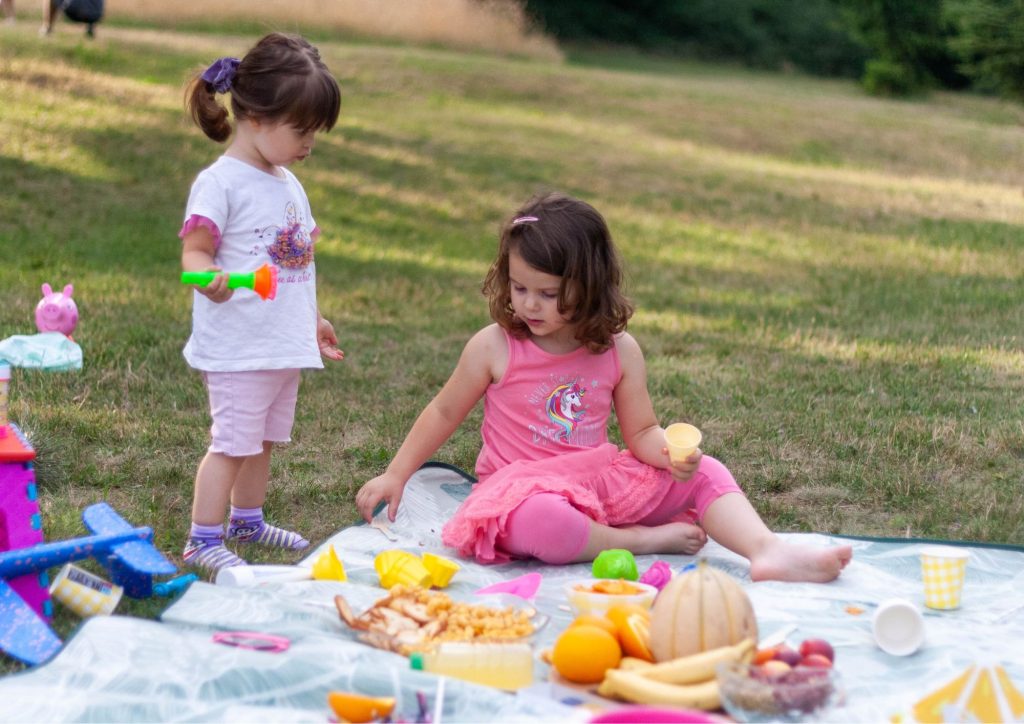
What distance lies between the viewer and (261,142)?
311cm

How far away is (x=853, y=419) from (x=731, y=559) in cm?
142

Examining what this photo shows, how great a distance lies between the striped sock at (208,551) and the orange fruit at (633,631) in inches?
40.2

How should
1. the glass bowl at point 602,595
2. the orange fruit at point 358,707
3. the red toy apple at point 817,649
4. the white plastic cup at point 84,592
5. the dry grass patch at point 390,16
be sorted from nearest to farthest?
the orange fruit at point 358,707, the red toy apple at point 817,649, the glass bowl at point 602,595, the white plastic cup at point 84,592, the dry grass patch at point 390,16

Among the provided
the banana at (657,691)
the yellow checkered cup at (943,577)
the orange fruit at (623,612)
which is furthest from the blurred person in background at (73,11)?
the banana at (657,691)

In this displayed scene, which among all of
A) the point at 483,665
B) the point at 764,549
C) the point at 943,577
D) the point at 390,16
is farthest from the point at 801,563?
the point at 390,16

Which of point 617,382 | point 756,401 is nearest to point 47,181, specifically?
point 756,401

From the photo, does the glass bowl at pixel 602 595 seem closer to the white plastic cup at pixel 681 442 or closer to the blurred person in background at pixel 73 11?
the white plastic cup at pixel 681 442

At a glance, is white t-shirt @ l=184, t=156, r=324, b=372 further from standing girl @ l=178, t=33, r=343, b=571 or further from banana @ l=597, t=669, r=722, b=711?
banana @ l=597, t=669, r=722, b=711

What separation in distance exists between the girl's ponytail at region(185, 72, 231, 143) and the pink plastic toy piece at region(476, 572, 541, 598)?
1.38m

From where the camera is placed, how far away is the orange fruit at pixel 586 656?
226 cm

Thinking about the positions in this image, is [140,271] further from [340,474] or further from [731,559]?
[731,559]

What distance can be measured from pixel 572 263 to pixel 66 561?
1.42 m

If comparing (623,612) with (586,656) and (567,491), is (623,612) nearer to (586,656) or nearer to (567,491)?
(586,656)

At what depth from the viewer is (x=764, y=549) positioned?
9.87 feet
